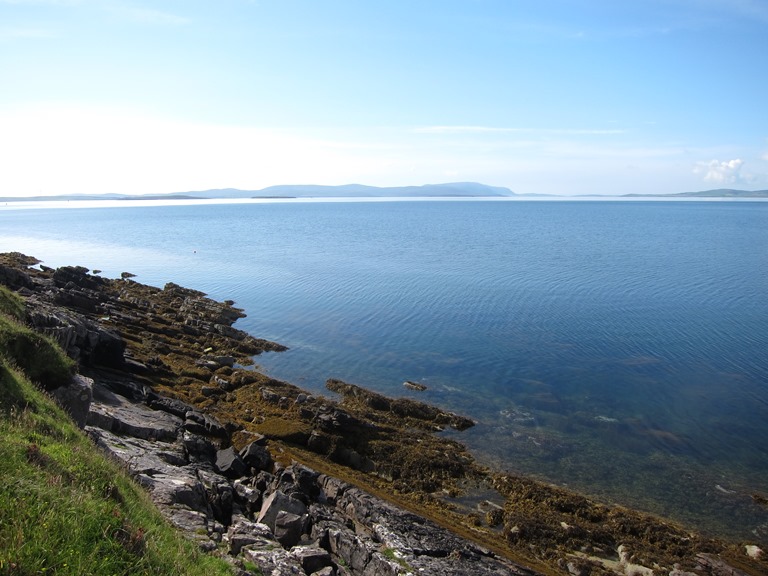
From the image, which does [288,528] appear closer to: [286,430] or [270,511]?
[270,511]

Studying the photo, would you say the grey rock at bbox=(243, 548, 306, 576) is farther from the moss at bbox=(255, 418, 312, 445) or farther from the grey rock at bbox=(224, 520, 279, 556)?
the moss at bbox=(255, 418, 312, 445)

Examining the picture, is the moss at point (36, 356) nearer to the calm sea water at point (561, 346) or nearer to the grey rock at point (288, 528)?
the grey rock at point (288, 528)

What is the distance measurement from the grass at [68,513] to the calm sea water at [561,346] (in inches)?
823

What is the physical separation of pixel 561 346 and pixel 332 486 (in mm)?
29156

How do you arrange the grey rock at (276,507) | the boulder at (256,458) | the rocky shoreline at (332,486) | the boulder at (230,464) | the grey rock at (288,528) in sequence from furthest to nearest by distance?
the boulder at (256,458) → the boulder at (230,464) → the grey rock at (276,507) → the grey rock at (288,528) → the rocky shoreline at (332,486)

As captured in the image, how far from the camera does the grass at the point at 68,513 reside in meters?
8.24

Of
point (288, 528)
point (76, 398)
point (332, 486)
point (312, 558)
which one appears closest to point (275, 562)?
point (312, 558)

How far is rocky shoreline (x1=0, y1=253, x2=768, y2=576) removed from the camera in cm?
1791

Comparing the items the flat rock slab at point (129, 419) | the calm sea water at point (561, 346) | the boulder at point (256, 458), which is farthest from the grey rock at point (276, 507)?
the calm sea water at point (561, 346)

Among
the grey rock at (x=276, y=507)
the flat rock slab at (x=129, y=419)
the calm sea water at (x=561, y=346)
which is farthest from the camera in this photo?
the calm sea water at (x=561, y=346)

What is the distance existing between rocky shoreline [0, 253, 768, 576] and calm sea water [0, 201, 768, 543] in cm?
273

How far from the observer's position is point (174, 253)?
10894 cm

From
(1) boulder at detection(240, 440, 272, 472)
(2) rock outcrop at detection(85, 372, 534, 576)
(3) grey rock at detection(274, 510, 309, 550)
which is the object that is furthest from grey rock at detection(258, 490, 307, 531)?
(1) boulder at detection(240, 440, 272, 472)

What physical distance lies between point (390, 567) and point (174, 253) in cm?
10281
